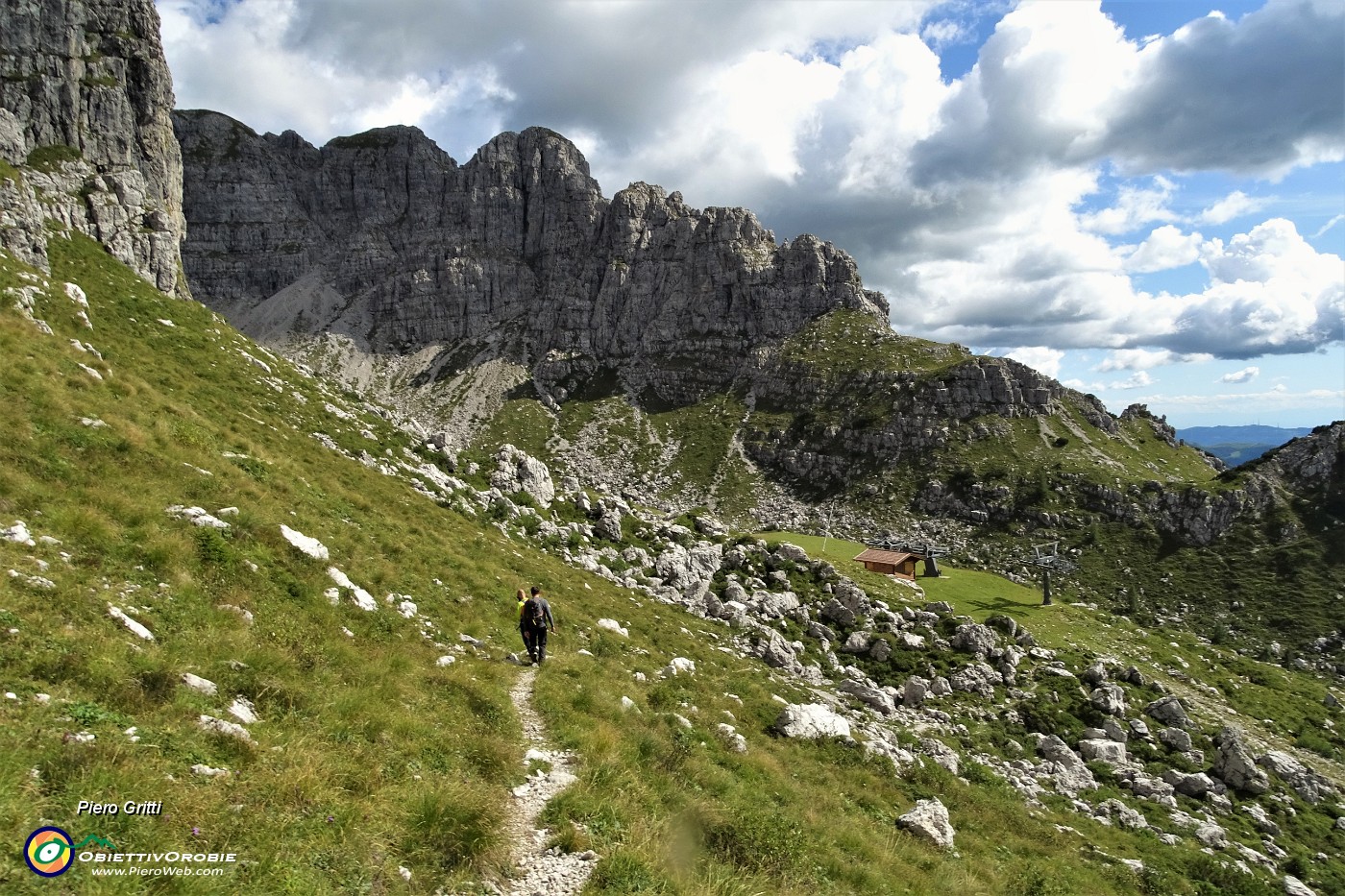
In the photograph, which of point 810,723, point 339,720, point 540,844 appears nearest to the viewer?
point 540,844

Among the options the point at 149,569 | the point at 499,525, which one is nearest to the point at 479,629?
the point at 149,569

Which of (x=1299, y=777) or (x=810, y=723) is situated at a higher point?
(x=810, y=723)

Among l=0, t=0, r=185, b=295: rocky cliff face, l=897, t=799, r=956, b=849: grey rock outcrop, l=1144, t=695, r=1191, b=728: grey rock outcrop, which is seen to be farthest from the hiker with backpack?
l=0, t=0, r=185, b=295: rocky cliff face

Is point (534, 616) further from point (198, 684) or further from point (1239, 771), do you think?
point (1239, 771)

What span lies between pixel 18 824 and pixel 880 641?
36.2 metres

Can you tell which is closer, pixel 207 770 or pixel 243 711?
pixel 207 770

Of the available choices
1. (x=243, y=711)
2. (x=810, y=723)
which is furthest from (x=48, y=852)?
(x=810, y=723)

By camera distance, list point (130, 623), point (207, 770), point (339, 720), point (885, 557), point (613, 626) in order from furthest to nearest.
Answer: point (885, 557)
point (613, 626)
point (130, 623)
point (339, 720)
point (207, 770)

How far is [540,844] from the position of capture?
8.51 meters

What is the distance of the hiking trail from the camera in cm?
759

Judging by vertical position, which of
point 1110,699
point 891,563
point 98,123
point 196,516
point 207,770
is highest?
point 98,123

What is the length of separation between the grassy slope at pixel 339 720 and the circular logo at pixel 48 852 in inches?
6.0

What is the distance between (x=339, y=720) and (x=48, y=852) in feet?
13.8

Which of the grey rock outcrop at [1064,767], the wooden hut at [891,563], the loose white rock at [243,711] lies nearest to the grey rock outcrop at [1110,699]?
the grey rock outcrop at [1064,767]
